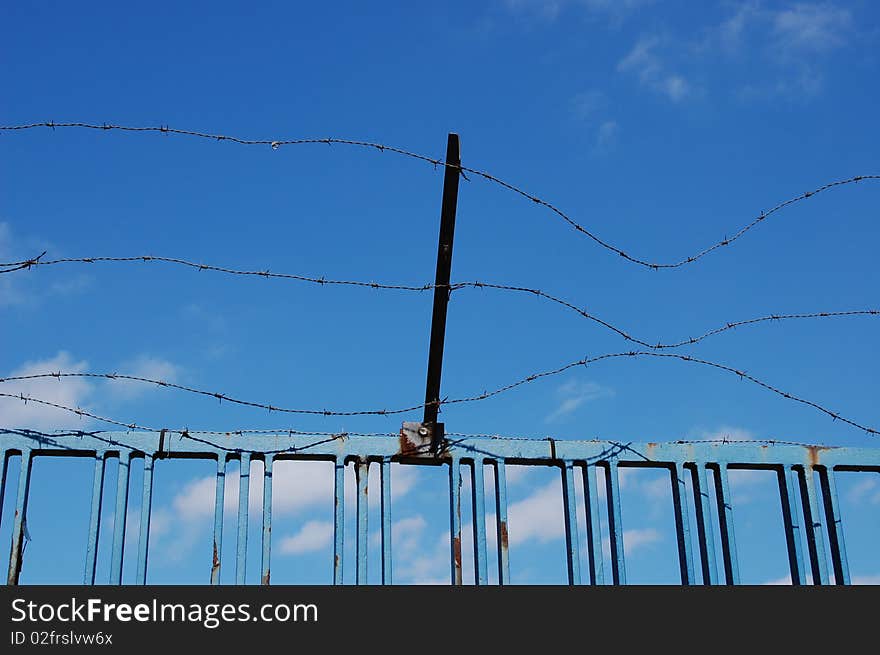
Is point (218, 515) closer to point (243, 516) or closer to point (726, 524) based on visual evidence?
point (243, 516)

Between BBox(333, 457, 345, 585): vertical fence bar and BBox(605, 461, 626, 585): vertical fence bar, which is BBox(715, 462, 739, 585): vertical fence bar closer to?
BBox(605, 461, 626, 585): vertical fence bar

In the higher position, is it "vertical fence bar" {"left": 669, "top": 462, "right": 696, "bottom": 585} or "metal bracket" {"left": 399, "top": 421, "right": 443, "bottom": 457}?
"metal bracket" {"left": 399, "top": 421, "right": 443, "bottom": 457}

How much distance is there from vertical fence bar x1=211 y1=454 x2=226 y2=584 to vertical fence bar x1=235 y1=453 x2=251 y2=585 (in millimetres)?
82

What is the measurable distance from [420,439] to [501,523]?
58cm

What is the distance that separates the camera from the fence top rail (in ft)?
17.2

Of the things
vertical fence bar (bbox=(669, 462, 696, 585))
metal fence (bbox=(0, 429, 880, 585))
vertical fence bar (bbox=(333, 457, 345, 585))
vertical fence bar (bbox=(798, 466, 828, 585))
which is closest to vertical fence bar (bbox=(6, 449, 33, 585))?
metal fence (bbox=(0, 429, 880, 585))

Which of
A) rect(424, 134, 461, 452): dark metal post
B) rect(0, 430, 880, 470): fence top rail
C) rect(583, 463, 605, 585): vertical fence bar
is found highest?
rect(424, 134, 461, 452): dark metal post

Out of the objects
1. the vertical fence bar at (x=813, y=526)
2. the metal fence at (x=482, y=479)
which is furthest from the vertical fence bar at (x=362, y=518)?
the vertical fence bar at (x=813, y=526)

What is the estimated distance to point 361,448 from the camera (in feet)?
17.8
